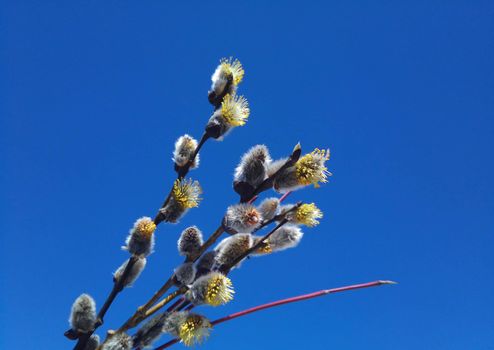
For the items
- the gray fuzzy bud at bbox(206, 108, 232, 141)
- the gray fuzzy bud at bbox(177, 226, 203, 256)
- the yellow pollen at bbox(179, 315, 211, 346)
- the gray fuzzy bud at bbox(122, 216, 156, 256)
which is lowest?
the yellow pollen at bbox(179, 315, 211, 346)

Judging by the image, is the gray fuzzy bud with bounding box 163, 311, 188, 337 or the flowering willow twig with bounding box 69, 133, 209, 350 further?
the flowering willow twig with bounding box 69, 133, 209, 350

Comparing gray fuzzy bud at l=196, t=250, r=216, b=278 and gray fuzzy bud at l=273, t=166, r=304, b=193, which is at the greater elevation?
gray fuzzy bud at l=273, t=166, r=304, b=193

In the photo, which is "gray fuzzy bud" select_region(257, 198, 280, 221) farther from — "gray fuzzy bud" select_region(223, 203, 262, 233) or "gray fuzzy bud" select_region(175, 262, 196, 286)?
"gray fuzzy bud" select_region(175, 262, 196, 286)

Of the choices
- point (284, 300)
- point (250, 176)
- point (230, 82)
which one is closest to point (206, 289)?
point (284, 300)

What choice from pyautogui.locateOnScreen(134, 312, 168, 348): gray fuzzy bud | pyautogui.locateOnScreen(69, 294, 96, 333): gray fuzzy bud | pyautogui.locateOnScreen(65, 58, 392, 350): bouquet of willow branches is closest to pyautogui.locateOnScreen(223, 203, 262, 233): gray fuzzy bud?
pyautogui.locateOnScreen(65, 58, 392, 350): bouquet of willow branches

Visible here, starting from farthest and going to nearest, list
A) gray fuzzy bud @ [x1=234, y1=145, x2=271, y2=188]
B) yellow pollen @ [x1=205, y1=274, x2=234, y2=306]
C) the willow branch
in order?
the willow branch → gray fuzzy bud @ [x1=234, y1=145, x2=271, y2=188] → yellow pollen @ [x1=205, y1=274, x2=234, y2=306]

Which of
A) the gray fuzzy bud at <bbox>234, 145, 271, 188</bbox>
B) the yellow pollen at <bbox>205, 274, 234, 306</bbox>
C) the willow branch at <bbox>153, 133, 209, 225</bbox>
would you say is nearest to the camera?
the yellow pollen at <bbox>205, 274, 234, 306</bbox>
